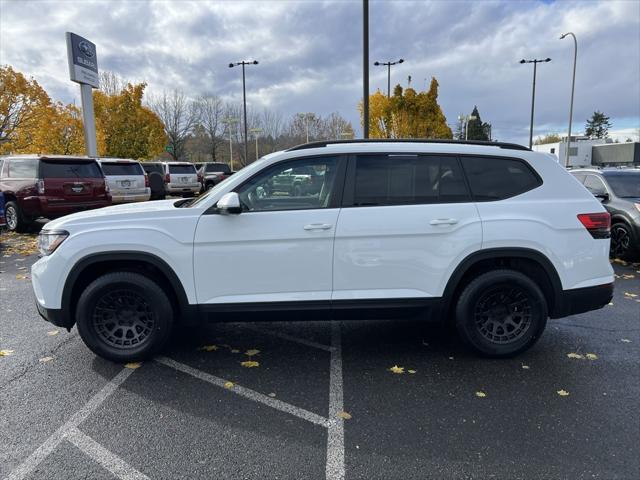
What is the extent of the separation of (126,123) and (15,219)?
2211 cm

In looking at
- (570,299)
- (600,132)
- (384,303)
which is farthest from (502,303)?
(600,132)

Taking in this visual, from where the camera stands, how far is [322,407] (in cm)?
318

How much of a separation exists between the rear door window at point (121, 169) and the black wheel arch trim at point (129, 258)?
1129cm

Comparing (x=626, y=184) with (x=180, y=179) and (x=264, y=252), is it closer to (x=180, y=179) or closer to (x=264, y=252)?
(x=264, y=252)

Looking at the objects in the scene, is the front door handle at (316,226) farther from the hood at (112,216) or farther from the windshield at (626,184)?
the windshield at (626,184)

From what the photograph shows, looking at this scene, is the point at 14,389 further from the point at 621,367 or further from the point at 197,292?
the point at 621,367

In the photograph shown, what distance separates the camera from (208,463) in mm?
2586

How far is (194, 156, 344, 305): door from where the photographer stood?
3.60 m

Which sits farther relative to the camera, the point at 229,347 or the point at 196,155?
the point at 196,155

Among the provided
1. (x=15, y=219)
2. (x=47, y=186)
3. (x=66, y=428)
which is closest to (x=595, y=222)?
(x=66, y=428)

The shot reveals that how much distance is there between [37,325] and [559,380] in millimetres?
5229

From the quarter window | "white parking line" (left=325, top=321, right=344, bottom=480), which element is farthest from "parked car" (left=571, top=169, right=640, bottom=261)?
"white parking line" (left=325, top=321, right=344, bottom=480)

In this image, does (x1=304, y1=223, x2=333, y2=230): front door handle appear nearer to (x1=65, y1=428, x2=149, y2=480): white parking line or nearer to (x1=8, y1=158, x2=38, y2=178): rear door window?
(x1=65, y1=428, x2=149, y2=480): white parking line

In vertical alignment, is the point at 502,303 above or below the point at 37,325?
above
